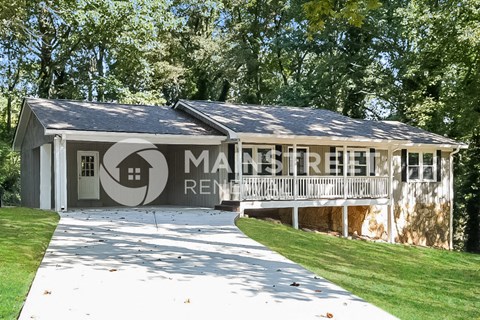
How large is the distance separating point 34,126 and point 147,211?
20.2 feet

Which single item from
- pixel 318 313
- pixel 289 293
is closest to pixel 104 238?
pixel 289 293

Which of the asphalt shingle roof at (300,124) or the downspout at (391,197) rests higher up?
the asphalt shingle roof at (300,124)

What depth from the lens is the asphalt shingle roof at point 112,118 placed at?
53.0ft

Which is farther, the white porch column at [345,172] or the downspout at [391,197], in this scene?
the downspout at [391,197]

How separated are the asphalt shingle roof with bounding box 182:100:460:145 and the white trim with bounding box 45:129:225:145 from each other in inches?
35.7

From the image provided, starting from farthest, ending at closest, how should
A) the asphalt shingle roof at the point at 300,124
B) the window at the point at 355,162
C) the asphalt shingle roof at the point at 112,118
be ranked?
the window at the point at 355,162 → the asphalt shingle roof at the point at 300,124 → the asphalt shingle roof at the point at 112,118

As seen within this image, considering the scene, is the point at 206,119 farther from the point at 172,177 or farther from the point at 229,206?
the point at 229,206

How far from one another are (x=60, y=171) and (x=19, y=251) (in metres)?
7.14

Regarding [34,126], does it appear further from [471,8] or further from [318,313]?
[471,8]

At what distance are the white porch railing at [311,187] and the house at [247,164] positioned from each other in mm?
37

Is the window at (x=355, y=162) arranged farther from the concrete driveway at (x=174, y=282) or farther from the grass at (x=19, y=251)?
the grass at (x=19, y=251)

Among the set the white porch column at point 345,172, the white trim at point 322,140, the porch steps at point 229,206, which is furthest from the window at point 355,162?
the porch steps at point 229,206

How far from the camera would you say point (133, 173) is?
19766 mm

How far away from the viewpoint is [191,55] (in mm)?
32031
